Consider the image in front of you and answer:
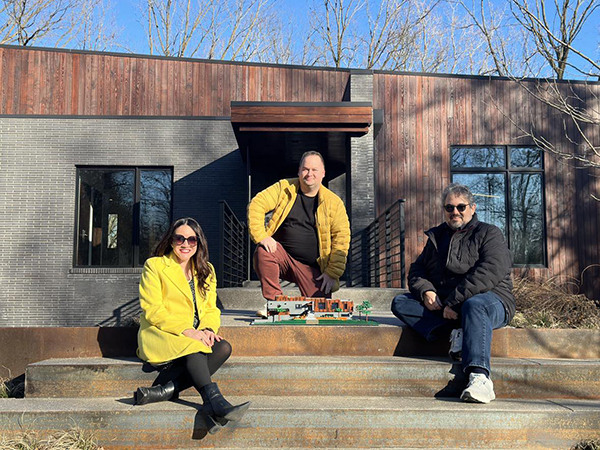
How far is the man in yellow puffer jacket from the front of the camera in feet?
13.8

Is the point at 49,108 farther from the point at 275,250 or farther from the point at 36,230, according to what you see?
the point at 275,250

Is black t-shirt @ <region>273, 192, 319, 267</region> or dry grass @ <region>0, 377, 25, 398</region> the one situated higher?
black t-shirt @ <region>273, 192, 319, 267</region>

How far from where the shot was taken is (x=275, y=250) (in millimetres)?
4184

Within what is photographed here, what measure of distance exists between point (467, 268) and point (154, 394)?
2116mm

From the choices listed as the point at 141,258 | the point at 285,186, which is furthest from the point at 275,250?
the point at 141,258

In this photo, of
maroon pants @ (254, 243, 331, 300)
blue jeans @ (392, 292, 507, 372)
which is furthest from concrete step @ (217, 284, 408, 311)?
blue jeans @ (392, 292, 507, 372)

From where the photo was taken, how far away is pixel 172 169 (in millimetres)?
10062

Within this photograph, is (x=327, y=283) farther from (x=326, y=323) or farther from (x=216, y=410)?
(x=216, y=410)

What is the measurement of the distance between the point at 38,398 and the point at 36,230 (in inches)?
279

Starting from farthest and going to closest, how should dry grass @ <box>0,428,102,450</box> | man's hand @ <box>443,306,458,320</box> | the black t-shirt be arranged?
the black t-shirt, man's hand @ <box>443,306,458,320</box>, dry grass @ <box>0,428,102,450</box>

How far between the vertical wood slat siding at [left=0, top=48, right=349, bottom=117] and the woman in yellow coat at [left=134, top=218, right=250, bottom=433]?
7.25 metres

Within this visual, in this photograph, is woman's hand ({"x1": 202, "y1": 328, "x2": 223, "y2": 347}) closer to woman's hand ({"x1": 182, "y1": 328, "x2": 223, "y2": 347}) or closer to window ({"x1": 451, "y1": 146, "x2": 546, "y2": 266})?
woman's hand ({"x1": 182, "y1": 328, "x2": 223, "y2": 347})

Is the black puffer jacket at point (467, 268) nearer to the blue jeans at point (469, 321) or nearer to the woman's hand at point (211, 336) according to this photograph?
the blue jeans at point (469, 321)

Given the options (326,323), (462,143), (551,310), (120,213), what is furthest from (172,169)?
(551,310)
